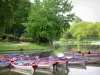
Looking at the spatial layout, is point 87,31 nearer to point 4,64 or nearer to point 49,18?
point 49,18

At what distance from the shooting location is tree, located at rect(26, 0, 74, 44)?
38.6 meters

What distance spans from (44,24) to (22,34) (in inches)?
274

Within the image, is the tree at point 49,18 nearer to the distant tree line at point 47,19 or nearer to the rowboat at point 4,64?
the distant tree line at point 47,19

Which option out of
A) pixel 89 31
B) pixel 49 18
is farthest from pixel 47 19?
Result: pixel 89 31

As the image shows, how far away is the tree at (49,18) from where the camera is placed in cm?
3859

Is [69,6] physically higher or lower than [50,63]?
higher

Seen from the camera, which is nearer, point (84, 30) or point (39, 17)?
point (39, 17)

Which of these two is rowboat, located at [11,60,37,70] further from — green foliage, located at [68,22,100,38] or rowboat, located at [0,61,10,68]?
green foliage, located at [68,22,100,38]

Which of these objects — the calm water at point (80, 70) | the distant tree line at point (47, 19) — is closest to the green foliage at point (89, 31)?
the distant tree line at point (47, 19)

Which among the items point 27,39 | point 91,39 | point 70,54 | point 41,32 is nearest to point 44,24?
point 41,32

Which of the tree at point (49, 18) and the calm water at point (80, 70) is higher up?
the tree at point (49, 18)

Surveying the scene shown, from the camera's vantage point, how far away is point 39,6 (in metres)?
40.0

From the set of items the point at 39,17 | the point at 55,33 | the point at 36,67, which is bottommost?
the point at 36,67

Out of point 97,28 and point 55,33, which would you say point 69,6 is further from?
point 97,28
